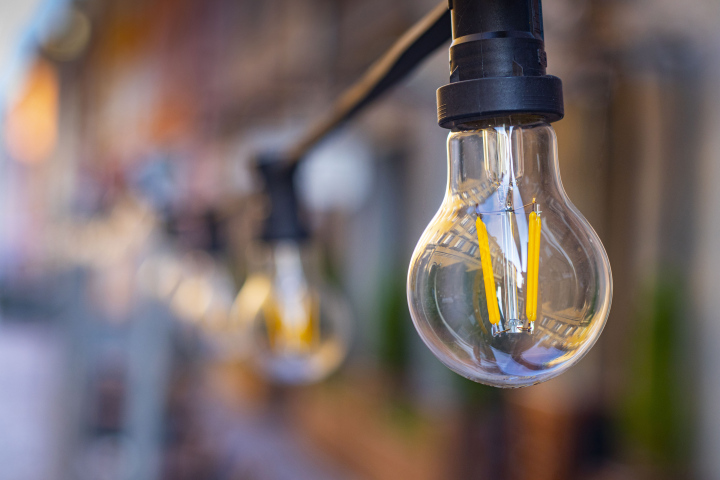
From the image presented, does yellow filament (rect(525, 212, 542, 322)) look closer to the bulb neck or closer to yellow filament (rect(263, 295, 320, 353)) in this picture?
the bulb neck

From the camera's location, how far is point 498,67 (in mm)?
257

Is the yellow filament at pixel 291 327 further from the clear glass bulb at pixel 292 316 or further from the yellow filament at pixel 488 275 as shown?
the yellow filament at pixel 488 275

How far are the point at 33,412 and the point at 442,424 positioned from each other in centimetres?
201

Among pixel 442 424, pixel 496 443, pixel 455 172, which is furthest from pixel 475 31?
pixel 442 424

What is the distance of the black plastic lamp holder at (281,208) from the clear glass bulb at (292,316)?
11 millimetres

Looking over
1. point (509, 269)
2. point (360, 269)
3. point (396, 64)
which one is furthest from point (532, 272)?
point (360, 269)

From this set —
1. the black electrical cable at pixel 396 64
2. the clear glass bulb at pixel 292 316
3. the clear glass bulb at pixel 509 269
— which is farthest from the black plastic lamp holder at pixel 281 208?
the clear glass bulb at pixel 509 269

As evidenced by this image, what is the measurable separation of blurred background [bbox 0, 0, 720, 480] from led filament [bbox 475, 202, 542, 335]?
0.39 meters

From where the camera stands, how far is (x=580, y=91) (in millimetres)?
1546

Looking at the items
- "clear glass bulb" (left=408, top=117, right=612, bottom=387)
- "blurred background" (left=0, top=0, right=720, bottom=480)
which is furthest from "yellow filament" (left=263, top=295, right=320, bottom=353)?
"clear glass bulb" (left=408, top=117, right=612, bottom=387)

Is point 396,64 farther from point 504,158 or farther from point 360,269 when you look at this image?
point 360,269

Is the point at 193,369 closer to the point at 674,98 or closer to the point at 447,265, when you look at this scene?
the point at 674,98

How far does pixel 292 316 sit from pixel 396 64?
14.5 inches

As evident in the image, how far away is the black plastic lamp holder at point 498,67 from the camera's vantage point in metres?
0.25
